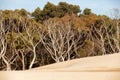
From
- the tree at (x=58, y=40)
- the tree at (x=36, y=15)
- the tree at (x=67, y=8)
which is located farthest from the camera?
the tree at (x=67, y=8)

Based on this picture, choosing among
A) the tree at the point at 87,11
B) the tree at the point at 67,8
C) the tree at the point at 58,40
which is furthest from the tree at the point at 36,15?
the tree at the point at 87,11

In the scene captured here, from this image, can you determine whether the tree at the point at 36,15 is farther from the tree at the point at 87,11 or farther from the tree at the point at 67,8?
the tree at the point at 87,11

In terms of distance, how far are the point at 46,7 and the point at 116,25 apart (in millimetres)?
5490

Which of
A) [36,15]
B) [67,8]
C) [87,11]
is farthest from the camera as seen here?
[87,11]

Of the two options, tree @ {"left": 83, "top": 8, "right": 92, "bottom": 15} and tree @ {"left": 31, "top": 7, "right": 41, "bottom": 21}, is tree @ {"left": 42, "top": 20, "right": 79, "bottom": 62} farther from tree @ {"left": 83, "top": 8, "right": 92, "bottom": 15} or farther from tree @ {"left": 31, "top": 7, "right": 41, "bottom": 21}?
tree @ {"left": 83, "top": 8, "right": 92, "bottom": 15}

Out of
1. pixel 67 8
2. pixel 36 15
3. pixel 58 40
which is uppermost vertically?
pixel 67 8

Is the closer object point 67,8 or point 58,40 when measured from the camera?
point 58,40

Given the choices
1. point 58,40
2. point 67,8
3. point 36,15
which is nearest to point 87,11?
point 67,8

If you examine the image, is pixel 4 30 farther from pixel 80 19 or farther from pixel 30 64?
pixel 80 19

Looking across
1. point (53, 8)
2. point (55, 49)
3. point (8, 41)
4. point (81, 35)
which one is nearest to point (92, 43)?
point (81, 35)

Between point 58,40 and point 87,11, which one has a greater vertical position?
point 87,11

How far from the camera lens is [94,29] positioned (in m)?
22.1

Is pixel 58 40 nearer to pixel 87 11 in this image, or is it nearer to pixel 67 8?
pixel 67 8

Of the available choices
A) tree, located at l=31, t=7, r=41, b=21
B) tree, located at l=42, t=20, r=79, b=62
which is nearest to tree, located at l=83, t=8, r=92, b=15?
tree, located at l=42, t=20, r=79, b=62
